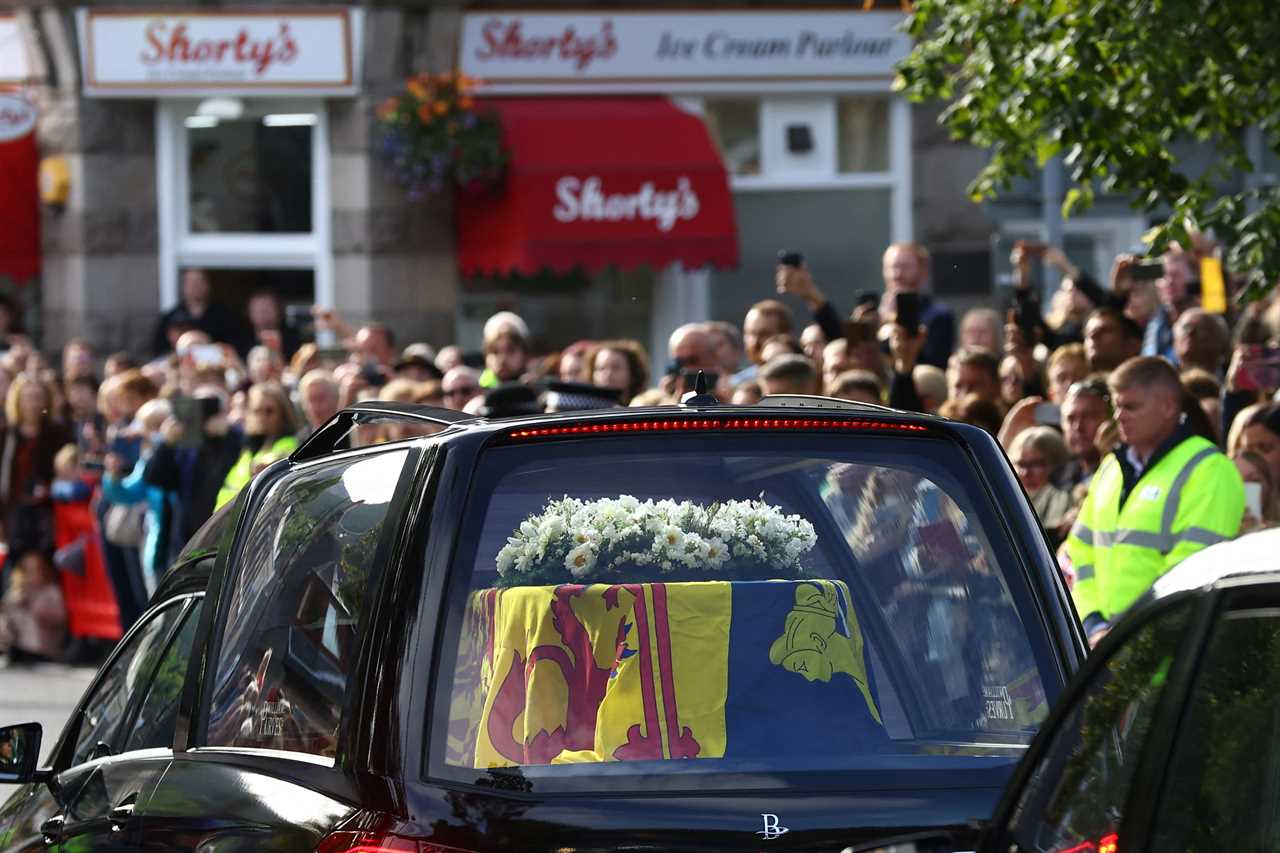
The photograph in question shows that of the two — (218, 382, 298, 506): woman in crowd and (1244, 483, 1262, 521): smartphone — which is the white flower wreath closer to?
(1244, 483, 1262, 521): smartphone

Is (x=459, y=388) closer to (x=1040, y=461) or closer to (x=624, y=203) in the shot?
(x=1040, y=461)

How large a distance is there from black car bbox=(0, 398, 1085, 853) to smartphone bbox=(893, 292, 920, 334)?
6.74 m

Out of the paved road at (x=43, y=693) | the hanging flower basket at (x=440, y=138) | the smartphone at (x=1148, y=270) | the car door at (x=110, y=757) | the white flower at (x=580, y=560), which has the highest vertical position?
the hanging flower basket at (x=440, y=138)

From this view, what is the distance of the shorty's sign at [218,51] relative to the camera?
19.5 meters

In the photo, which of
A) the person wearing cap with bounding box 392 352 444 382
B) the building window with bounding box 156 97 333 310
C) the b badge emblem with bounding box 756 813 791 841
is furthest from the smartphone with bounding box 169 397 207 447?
the b badge emblem with bounding box 756 813 791 841

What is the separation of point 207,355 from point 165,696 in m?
11.1

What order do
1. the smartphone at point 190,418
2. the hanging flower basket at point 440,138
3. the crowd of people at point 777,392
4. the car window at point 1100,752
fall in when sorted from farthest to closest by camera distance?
the hanging flower basket at point 440,138 → the smartphone at point 190,418 → the crowd of people at point 777,392 → the car window at point 1100,752

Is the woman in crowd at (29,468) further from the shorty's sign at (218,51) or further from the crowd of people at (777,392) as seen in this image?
the shorty's sign at (218,51)

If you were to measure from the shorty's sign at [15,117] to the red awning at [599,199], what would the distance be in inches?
146

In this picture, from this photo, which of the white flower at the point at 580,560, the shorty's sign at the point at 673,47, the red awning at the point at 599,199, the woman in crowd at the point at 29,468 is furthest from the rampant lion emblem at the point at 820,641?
the shorty's sign at the point at 673,47

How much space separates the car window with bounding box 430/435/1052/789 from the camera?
373cm

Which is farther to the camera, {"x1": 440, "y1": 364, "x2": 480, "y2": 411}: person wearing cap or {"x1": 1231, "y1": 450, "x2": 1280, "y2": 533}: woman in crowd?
{"x1": 440, "y1": 364, "x2": 480, "y2": 411}: person wearing cap

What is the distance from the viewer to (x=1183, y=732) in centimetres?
271

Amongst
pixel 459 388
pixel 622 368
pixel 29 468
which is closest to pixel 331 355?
pixel 29 468
